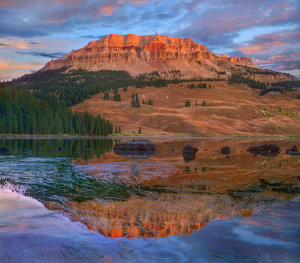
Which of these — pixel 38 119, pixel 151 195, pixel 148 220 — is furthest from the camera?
pixel 38 119

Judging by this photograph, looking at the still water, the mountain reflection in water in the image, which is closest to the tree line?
the mountain reflection in water

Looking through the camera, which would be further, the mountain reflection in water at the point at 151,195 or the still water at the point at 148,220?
the mountain reflection in water at the point at 151,195

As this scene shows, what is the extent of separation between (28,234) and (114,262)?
169 inches

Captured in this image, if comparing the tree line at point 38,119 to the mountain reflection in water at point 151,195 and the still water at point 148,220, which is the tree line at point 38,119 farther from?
the still water at point 148,220

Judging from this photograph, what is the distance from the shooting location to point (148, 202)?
58.2ft

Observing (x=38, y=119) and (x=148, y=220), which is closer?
(x=148, y=220)

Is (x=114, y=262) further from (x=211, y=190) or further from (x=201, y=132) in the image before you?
(x=201, y=132)

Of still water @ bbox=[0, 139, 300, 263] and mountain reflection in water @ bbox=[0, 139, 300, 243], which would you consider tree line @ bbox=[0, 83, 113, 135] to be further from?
still water @ bbox=[0, 139, 300, 263]

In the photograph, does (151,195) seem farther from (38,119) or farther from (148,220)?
(38,119)

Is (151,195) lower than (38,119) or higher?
lower

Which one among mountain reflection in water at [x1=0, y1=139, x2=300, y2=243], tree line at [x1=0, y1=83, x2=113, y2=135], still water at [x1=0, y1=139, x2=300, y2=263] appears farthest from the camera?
tree line at [x1=0, y1=83, x2=113, y2=135]

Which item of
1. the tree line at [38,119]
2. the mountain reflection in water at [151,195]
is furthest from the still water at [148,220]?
the tree line at [38,119]

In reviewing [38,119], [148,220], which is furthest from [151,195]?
[38,119]

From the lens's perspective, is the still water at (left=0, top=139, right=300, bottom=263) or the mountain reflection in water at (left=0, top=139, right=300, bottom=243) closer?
the still water at (left=0, top=139, right=300, bottom=263)
